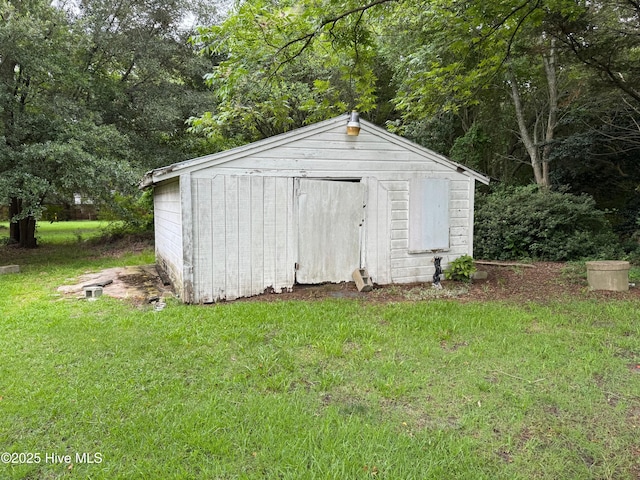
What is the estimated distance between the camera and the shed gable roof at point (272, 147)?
17.9ft

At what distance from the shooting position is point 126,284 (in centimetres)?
694

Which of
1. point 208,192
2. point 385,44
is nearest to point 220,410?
point 208,192

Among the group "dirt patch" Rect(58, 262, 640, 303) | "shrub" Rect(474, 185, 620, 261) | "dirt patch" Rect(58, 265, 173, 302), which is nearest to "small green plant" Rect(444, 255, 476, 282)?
"dirt patch" Rect(58, 262, 640, 303)

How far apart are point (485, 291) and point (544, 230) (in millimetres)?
4003

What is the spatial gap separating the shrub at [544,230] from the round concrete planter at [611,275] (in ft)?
9.24

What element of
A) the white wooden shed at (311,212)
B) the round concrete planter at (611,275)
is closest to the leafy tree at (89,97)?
the white wooden shed at (311,212)

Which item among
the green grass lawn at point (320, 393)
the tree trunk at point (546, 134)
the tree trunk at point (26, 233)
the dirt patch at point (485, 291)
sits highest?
the tree trunk at point (546, 134)

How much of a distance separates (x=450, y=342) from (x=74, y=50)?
10794 millimetres

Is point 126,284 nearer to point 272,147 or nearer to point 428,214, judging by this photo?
point 272,147

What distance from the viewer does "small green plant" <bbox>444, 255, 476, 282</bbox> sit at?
22.9ft

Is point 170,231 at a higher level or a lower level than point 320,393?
higher

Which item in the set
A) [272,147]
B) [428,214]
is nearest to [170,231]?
[272,147]

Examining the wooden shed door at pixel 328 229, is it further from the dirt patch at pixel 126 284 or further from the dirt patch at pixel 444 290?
the dirt patch at pixel 126 284

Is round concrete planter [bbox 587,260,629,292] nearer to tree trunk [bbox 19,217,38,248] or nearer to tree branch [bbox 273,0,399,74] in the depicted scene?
tree branch [bbox 273,0,399,74]
